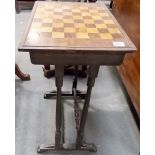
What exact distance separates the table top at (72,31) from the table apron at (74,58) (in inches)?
1.7

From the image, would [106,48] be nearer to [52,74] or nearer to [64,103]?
[64,103]

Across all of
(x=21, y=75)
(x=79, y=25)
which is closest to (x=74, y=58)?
(x=79, y=25)

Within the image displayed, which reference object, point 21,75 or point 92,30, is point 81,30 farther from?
point 21,75

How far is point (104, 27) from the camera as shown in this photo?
131 cm

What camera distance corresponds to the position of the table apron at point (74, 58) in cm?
110

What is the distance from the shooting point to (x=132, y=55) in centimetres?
190

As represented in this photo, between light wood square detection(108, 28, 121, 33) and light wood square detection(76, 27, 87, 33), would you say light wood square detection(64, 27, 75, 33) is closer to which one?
light wood square detection(76, 27, 87, 33)

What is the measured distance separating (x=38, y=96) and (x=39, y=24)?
2.96ft

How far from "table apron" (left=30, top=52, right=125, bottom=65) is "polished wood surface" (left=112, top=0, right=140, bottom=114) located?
2.15ft

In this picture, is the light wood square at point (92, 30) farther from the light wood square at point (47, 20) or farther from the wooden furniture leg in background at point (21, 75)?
the wooden furniture leg in background at point (21, 75)

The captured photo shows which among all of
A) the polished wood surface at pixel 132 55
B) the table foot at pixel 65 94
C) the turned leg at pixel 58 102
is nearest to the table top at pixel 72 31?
the turned leg at pixel 58 102

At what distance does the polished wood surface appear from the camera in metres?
1.76

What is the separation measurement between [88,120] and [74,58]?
848 mm
